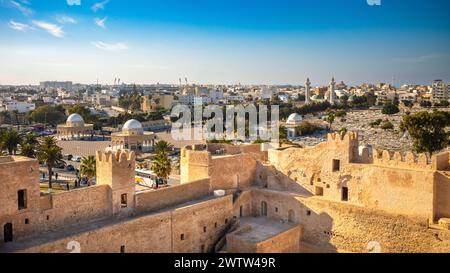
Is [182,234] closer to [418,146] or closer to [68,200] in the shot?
[68,200]

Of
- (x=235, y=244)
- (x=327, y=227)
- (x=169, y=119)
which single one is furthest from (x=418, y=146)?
(x=169, y=119)

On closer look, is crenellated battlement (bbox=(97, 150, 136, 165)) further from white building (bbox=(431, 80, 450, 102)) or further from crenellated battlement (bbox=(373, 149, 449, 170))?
white building (bbox=(431, 80, 450, 102))

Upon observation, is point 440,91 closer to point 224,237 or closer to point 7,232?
point 224,237

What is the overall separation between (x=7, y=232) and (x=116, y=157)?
13.0 ft

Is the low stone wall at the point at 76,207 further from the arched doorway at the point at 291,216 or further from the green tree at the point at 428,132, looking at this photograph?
the green tree at the point at 428,132

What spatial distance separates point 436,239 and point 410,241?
33.6 inches

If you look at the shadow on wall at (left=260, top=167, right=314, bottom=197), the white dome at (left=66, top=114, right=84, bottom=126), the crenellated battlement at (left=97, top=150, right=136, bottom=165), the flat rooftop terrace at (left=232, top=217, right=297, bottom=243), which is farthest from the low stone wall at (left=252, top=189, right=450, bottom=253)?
the white dome at (left=66, top=114, right=84, bottom=126)

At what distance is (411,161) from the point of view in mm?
15000

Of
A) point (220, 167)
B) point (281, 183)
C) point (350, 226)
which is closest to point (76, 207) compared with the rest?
point (220, 167)

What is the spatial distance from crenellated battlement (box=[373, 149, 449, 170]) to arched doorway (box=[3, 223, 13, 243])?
11981 mm

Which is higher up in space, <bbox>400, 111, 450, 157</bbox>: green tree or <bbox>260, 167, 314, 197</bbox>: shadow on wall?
<bbox>400, 111, 450, 157</bbox>: green tree

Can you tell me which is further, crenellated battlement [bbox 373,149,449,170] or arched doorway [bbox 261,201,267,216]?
arched doorway [bbox 261,201,267,216]

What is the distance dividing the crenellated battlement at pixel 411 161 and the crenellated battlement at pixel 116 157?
28.4 ft

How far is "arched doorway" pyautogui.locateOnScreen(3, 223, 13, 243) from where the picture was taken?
1182 centimetres
